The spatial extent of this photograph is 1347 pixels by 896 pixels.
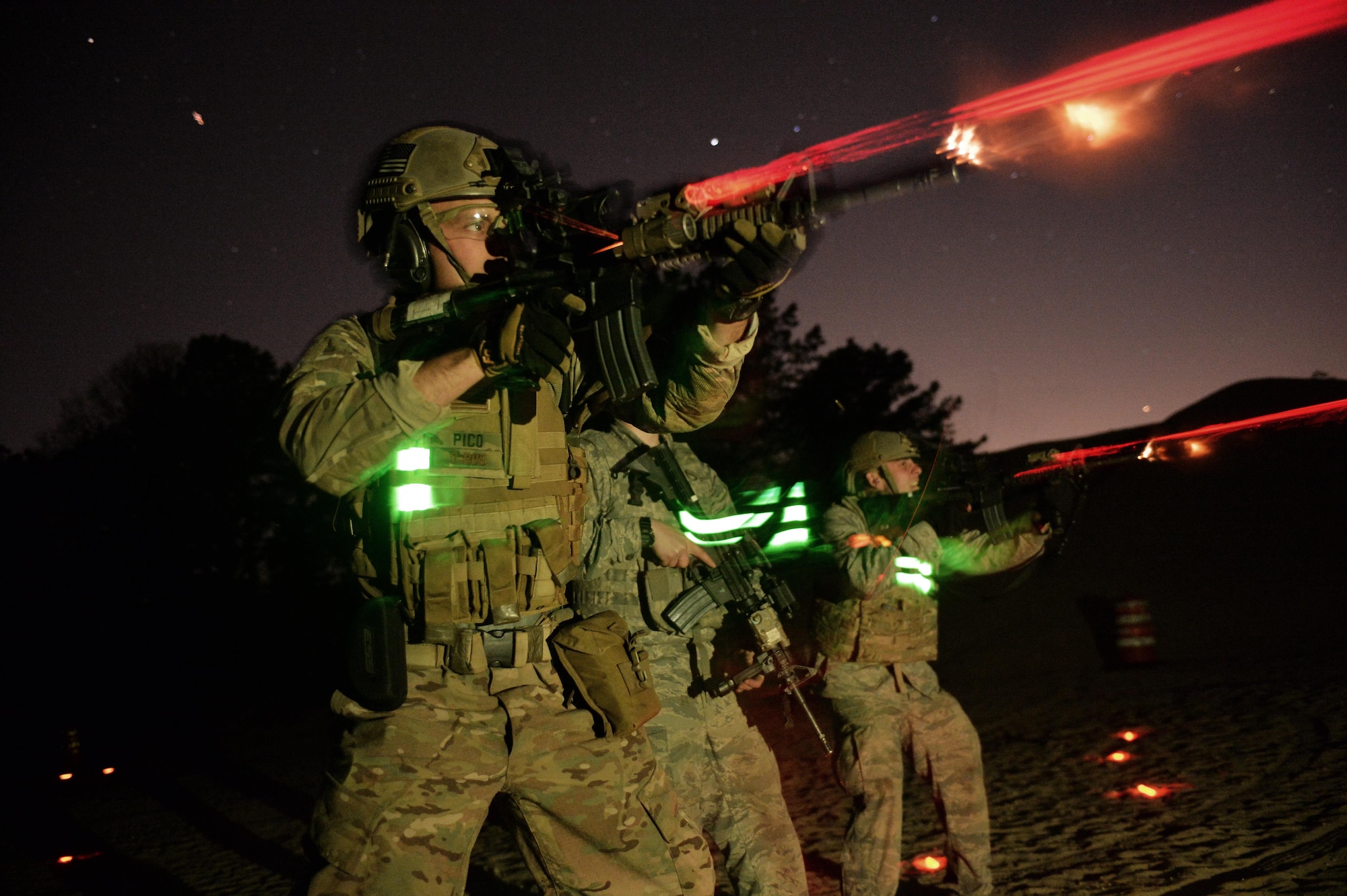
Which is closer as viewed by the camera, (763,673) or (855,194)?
(855,194)

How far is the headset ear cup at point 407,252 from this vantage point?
2.72 meters

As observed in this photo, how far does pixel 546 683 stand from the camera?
2604 millimetres

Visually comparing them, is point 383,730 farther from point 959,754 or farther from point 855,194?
point 959,754

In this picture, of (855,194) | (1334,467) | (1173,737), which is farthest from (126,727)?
(1334,467)

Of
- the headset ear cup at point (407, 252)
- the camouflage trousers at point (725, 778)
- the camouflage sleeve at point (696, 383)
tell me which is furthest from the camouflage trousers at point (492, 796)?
the camouflage trousers at point (725, 778)

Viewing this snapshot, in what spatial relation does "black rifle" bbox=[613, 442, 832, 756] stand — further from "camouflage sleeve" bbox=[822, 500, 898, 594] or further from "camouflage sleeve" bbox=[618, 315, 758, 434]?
"camouflage sleeve" bbox=[618, 315, 758, 434]

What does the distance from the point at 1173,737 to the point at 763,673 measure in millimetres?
5092

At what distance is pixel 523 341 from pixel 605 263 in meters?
0.37

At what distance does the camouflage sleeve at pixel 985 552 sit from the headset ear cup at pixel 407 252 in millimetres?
3755

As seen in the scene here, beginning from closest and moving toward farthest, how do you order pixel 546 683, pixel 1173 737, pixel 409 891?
pixel 409 891 < pixel 546 683 < pixel 1173 737

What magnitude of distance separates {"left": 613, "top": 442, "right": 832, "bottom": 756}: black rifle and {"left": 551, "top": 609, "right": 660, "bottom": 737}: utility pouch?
158 cm

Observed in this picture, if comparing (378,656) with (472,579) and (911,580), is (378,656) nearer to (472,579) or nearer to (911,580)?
(472,579)

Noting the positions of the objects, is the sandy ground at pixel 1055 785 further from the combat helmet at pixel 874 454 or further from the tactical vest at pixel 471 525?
the tactical vest at pixel 471 525

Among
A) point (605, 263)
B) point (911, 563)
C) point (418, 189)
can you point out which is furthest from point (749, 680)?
point (418, 189)
